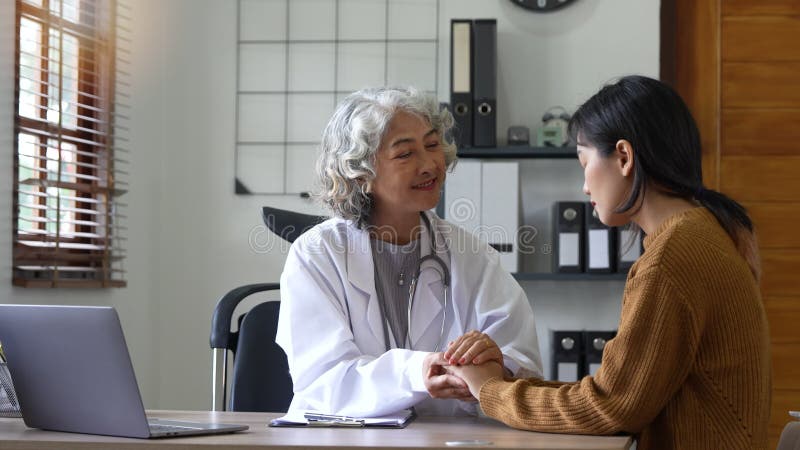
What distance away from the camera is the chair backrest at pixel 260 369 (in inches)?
84.1

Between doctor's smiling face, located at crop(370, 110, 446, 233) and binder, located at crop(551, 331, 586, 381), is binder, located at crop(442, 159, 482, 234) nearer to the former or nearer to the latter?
binder, located at crop(551, 331, 586, 381)

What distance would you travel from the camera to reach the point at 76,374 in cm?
133

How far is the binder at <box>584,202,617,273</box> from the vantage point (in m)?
3.70

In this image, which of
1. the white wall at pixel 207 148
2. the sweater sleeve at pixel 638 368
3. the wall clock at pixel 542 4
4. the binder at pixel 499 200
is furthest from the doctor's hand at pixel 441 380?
the wall clock at pixel 542 4

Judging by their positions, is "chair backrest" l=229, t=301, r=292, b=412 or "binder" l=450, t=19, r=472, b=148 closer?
"chair backrest" l=229, t=301, r=292, b=412

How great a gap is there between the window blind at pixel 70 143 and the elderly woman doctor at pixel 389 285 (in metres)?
1.53

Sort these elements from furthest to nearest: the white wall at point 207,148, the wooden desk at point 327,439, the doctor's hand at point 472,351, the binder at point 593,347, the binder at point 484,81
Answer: the white wall at point 207,148
the binder at point 484,81
the binder at point 593,347
the doctor's hand at point 472,351
the wooden desk at point 327,439

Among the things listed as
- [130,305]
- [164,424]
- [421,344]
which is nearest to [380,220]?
[421,344]

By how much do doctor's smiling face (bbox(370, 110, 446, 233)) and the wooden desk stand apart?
67 centimetres

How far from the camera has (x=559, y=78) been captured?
13.2ft

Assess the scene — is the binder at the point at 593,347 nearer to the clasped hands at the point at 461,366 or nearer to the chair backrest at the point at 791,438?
the clasped hands at the point at 461,366

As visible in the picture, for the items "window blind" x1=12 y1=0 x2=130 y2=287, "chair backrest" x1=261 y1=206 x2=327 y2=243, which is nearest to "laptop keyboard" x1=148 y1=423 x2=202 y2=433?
"chair backrest" x1=261 y1=206 x2=327 y2=243

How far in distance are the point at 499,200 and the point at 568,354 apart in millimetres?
639

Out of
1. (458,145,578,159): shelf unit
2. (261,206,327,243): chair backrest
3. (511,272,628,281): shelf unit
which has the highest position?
(458,145,578,159): shelf unit
